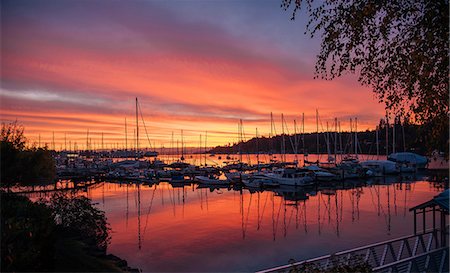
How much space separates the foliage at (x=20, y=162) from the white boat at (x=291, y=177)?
132ft

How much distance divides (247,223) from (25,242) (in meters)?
25.5

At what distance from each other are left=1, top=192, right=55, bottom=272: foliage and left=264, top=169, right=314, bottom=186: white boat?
50.8 metres

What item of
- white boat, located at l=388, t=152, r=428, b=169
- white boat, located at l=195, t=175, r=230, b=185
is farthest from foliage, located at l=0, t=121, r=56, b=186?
white boat, located at l=388, t=152, r=428, b=169

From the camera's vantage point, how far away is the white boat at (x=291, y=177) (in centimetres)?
6094

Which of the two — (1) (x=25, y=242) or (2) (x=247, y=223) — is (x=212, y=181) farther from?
(1) (x=25, y=242)

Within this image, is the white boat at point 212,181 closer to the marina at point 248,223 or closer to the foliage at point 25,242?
the marina at point 248,223

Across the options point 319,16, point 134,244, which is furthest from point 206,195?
point 319,16

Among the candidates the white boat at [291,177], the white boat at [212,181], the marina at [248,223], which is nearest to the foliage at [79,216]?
the marina at [248,223]

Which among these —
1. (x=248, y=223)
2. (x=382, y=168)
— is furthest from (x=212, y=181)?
(x=382, y=168)

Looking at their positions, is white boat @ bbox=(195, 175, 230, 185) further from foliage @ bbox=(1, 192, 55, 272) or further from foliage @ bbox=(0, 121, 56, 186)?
foliage @ bbox=(1, 192, 55, 272)

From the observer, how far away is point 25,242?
10812 millimetres

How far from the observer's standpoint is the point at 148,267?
2155cm

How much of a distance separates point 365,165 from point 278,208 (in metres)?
48.2

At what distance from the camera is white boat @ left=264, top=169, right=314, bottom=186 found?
60.9m
